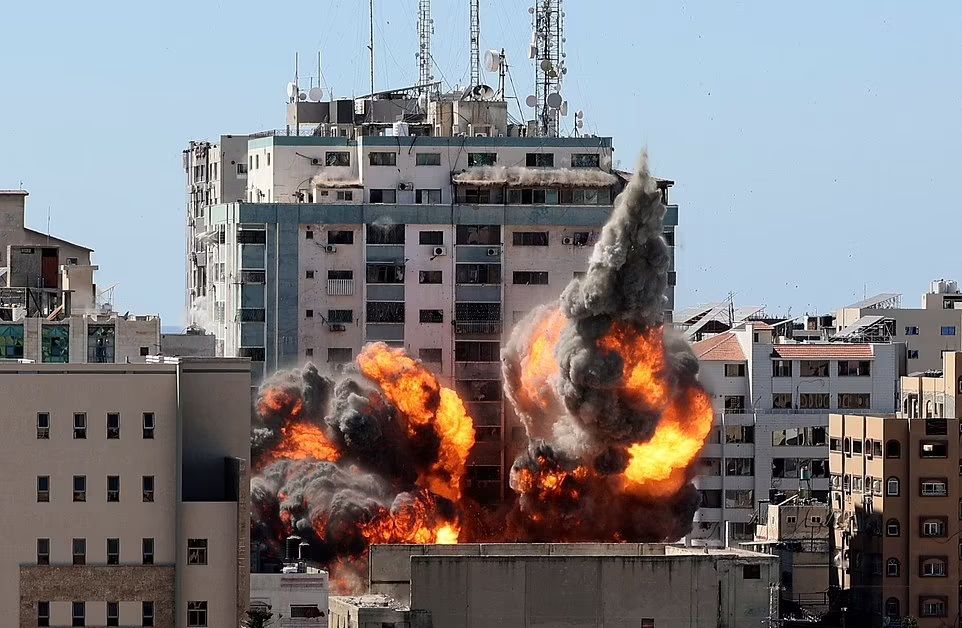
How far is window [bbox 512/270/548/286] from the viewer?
6457 inches

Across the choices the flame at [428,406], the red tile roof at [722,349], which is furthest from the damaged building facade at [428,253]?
the red tile roof at [722,349]

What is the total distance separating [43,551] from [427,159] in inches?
2932

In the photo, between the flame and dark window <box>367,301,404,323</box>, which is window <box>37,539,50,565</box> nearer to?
the flame

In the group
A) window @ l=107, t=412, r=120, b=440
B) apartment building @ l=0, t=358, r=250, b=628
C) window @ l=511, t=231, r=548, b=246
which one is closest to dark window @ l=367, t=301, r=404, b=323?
window @ l=511, t=231, r=548, b=246

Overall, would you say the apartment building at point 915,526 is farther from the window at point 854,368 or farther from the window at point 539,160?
the window at point 539,160

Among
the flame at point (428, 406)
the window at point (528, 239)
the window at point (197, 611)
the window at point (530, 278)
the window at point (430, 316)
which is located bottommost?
the window at point (197, 611)

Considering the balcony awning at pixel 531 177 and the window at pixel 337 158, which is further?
the window at pixel 337 158

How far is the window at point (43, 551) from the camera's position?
94500mm

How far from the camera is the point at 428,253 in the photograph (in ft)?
538

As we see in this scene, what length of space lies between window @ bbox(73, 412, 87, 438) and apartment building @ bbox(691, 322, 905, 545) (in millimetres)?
73446

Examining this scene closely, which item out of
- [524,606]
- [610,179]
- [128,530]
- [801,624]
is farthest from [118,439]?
[610,179]

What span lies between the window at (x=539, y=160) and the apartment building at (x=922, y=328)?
24.8 meters

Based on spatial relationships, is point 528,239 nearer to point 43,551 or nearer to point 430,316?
point 430,316

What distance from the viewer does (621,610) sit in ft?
418
